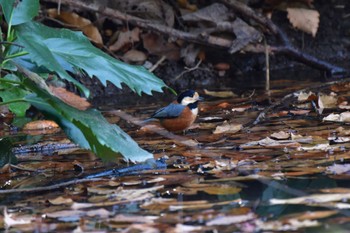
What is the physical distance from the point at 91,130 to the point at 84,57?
1.65 ft

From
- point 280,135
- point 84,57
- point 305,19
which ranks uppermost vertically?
point 305,19

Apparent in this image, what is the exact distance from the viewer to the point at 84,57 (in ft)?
11.4

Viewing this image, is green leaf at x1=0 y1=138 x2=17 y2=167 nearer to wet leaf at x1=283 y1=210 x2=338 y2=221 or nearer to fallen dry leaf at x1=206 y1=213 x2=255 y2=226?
fallen dry leaf at x1=206 y1=213 x2=255 y2=226

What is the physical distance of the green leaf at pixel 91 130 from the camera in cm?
312

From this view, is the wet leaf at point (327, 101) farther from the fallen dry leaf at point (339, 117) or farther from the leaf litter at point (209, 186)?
the leaf litter at point (209, 186)

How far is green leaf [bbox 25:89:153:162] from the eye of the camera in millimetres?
3119

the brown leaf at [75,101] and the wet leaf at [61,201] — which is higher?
the brown leaf at [75,101]

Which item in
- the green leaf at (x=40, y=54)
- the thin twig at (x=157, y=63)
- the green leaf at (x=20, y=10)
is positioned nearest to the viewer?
the green leaf at (x=40, y=54)

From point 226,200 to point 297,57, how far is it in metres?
4.94

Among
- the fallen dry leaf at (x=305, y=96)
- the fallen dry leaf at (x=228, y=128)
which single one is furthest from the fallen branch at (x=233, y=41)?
the fallen dry leaf at (x=228, y=128)

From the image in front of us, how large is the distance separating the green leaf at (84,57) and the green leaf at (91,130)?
0.20m

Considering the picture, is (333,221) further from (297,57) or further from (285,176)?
(297,57)

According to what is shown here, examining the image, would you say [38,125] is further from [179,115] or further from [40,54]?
[40,54]

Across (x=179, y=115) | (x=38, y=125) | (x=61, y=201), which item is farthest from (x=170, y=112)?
(x=61, y=201)
